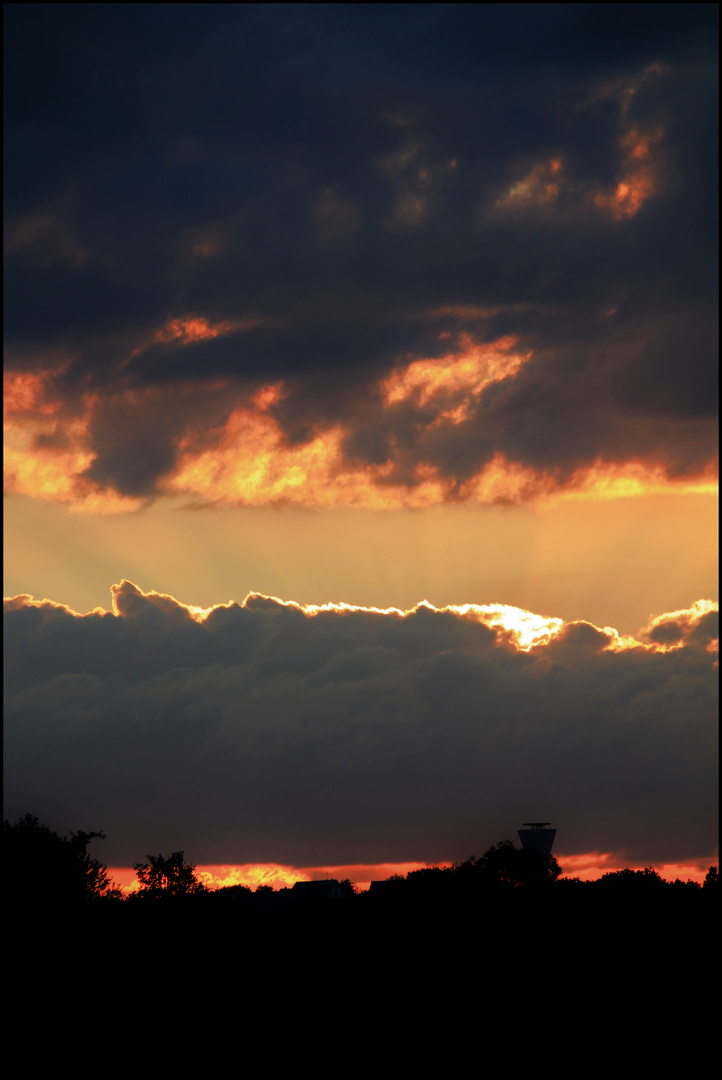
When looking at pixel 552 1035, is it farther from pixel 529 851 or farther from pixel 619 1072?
pixel 529 851

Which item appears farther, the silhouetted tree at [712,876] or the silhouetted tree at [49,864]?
the silhouetted tree at [712,876]

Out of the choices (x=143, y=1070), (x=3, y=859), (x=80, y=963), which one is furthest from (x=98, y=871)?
(x=143, y=1070)

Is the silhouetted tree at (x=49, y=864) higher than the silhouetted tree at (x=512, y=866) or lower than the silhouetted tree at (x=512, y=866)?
higher

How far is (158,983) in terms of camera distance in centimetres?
3525

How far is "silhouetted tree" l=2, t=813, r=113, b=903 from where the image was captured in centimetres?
8556

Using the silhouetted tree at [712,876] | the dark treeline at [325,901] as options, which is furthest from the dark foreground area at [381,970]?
the silhouetted tree at [712,876]

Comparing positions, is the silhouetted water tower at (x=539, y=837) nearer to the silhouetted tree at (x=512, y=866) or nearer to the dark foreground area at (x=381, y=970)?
the silhouetted tree at (x=512, y=866)

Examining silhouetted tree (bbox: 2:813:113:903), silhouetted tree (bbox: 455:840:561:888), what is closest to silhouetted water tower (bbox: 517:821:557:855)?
silhouetted tree (bbox: 455:840:561:888)

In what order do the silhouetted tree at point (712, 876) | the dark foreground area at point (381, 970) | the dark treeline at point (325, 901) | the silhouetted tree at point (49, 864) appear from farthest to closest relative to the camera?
the silhouetted tree at point (712, 876) → the silhouetted tree at point (49, 864) → the dark treeline at point (325, 901) → the dark foreground area at point (381, 970)

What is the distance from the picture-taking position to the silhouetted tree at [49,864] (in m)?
85.6

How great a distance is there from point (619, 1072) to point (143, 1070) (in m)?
14.1

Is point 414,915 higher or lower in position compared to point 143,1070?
higher

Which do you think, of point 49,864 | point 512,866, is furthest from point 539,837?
point 49,864

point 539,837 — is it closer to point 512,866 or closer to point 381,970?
point 512,866
